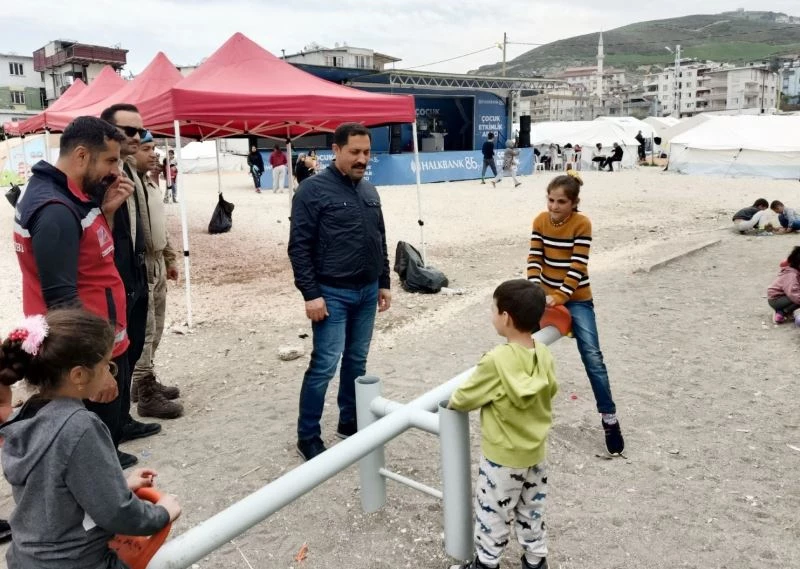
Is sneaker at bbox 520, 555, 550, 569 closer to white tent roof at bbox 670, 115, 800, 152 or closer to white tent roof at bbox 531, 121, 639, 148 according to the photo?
white tent roof at bbox 670, 115, 800, 152

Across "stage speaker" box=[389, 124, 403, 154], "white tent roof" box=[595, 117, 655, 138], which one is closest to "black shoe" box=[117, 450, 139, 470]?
"stage speaker" box=[389, 124, 403, 154]

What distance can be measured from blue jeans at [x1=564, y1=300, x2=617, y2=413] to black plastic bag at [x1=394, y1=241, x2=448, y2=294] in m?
4.30

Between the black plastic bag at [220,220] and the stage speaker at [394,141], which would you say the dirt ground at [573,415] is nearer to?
the black plastic bag at [220,220]

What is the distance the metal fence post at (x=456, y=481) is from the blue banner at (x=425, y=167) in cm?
1980

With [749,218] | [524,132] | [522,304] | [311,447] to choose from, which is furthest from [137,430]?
[524,132]

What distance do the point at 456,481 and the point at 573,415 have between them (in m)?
2.16

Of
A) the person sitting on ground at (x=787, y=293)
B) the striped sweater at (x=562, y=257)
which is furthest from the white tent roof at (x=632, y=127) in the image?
the striped sweater at (x=562, y=257)

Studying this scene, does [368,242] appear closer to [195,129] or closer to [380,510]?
[380,510]

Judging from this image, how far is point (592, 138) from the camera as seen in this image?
118 feet

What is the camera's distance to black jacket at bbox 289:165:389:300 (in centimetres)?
343

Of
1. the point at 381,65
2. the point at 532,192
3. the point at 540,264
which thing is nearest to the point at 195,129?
the point at 540,264

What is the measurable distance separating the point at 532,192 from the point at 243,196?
9.46 metres

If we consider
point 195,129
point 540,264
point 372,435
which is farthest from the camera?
point 195,129

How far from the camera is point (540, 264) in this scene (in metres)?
3.80
